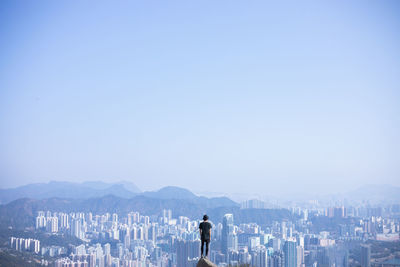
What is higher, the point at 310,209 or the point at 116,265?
the point at 310,209

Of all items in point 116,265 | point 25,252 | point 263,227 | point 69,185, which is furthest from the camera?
point 69,185

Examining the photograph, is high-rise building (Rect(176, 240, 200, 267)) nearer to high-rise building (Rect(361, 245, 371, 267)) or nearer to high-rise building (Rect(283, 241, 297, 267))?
high-rise building (Rect(283, 241, 297, 267))

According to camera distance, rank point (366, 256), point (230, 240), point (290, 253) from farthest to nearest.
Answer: point (230, 240), point (290, 253), point (366, 256)

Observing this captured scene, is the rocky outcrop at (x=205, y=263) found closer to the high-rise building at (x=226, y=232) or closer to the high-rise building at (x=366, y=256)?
the high-rise building at (x=366, y=256)

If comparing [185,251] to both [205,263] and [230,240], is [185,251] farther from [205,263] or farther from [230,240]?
[205,263]

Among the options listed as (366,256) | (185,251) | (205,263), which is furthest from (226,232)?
(205,263)

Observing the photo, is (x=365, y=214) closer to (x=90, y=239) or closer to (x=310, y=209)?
(x=310, y=209)

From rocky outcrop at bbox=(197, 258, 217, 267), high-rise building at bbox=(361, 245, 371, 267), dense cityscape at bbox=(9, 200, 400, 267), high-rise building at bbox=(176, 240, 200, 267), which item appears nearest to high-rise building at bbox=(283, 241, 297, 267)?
dense cityscape at bbox=(9, 200, 400, 267)

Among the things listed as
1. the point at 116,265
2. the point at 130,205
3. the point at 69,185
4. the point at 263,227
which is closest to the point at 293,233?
the point at 263,227
